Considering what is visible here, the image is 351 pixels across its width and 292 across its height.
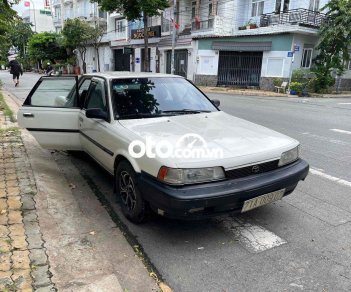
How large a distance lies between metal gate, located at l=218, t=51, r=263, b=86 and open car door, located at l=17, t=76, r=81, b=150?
2108 cm

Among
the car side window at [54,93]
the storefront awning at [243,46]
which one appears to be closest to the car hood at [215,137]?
the car side window at [54,93]

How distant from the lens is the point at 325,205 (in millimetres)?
4293

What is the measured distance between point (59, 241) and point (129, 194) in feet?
2.85

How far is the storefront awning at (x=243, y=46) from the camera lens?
23.3 meters

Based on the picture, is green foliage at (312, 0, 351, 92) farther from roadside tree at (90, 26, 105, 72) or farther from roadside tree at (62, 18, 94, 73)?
roadside tree at (62, 18, 94, 73)

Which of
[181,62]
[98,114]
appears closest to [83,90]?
[98,114]

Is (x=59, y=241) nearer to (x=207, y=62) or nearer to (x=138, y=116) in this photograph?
(x=138, y=116)

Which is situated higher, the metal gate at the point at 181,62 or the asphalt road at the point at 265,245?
the metal gate at the point at 181,62

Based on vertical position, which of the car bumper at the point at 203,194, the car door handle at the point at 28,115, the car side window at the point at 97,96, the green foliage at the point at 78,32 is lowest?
the car bumper at the point at 203,194

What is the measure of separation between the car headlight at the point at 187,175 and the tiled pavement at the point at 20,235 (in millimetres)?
1273

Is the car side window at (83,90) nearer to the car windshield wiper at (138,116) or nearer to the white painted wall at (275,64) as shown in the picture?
the car windshield wiper at (138,116)

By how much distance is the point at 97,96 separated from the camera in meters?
4.75

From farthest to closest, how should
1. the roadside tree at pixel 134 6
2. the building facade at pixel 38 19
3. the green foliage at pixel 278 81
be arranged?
the building facade at pixel 38 19
the green foliage at pixel 278 81
the roadside tree at pixel 134 6

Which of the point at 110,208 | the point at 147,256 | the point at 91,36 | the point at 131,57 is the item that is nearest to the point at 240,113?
the point at 110,208
